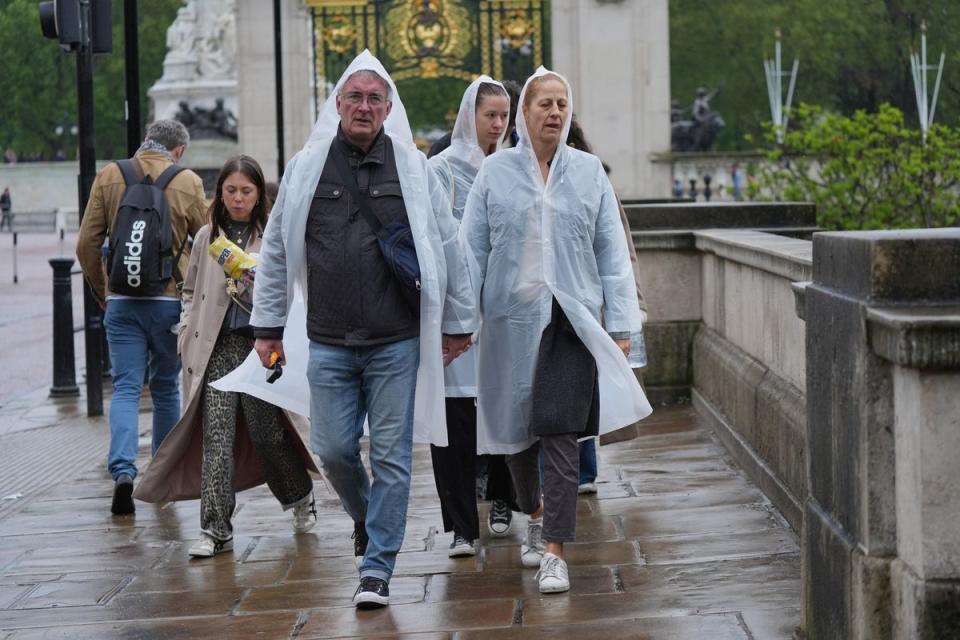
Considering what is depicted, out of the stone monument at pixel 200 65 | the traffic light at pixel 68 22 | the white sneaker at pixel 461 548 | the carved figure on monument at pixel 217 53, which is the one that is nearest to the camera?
the white sneaker at pixel 461 548

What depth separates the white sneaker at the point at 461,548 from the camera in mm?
6984

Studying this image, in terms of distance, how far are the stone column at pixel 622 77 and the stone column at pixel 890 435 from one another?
19.5 meters

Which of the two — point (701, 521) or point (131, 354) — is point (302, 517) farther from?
point (701, 521)

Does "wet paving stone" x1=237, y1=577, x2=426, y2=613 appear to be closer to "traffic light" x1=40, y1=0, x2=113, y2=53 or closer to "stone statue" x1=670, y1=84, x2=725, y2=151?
"traffic light" x1=40, y1=0, x2=113, y2=53

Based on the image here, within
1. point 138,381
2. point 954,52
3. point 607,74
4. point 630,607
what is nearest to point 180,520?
→ point 138,381

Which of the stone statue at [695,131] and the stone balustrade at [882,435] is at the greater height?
the stone statue at [695,131]

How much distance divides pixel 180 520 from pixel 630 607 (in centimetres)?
296

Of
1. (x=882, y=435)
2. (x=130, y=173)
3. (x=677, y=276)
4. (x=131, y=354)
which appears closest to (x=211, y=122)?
(x=677, y=276)

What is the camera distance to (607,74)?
960 inches

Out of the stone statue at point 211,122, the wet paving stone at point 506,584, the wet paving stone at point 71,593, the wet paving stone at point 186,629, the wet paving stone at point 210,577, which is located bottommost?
the wet paving stone at point 71,593

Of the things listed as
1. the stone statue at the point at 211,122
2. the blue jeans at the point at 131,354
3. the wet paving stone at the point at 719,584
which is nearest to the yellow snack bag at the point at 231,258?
the blue jeans at the point at 131,354

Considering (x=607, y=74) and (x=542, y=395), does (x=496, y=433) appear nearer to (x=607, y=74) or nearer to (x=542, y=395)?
(x=542, y=395)

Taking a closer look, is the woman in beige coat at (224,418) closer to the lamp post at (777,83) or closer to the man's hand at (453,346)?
the man's hand at (453,346)

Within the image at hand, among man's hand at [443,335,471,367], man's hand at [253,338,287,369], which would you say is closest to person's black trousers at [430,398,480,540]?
man's hand at [443,335,471,367]
